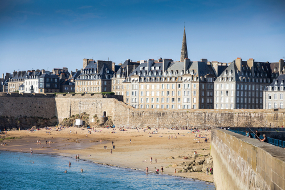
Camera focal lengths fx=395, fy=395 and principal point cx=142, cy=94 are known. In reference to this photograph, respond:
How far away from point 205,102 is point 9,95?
31.3 meters

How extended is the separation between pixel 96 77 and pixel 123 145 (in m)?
38.1

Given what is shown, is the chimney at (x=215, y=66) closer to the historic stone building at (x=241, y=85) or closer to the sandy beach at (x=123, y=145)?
the historic stone building at (x=241, y=85)

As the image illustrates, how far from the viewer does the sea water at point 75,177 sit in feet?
85.6

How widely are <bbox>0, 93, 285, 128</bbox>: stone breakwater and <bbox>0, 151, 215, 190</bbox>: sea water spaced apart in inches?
862

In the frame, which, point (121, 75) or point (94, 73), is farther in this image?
point (94, 73)

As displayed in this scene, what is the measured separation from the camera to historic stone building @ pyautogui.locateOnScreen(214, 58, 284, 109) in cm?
6094

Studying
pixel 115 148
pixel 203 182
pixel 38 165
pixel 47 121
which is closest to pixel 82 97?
pixel 47 121

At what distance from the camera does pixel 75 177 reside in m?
29.7

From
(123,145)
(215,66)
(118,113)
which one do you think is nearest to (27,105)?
(118,113)

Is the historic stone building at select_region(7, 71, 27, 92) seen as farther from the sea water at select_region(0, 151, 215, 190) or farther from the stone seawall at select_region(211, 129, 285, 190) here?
the stone seawall at select_region(211, 129, 285, 190)

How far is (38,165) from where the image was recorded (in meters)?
34.8

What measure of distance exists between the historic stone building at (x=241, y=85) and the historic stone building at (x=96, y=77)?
2572cm

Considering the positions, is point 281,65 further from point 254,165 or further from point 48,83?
point 254,165

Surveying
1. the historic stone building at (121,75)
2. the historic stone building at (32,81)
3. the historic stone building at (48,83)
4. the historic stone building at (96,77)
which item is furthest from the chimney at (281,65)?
the historic stone building at (32,81)
